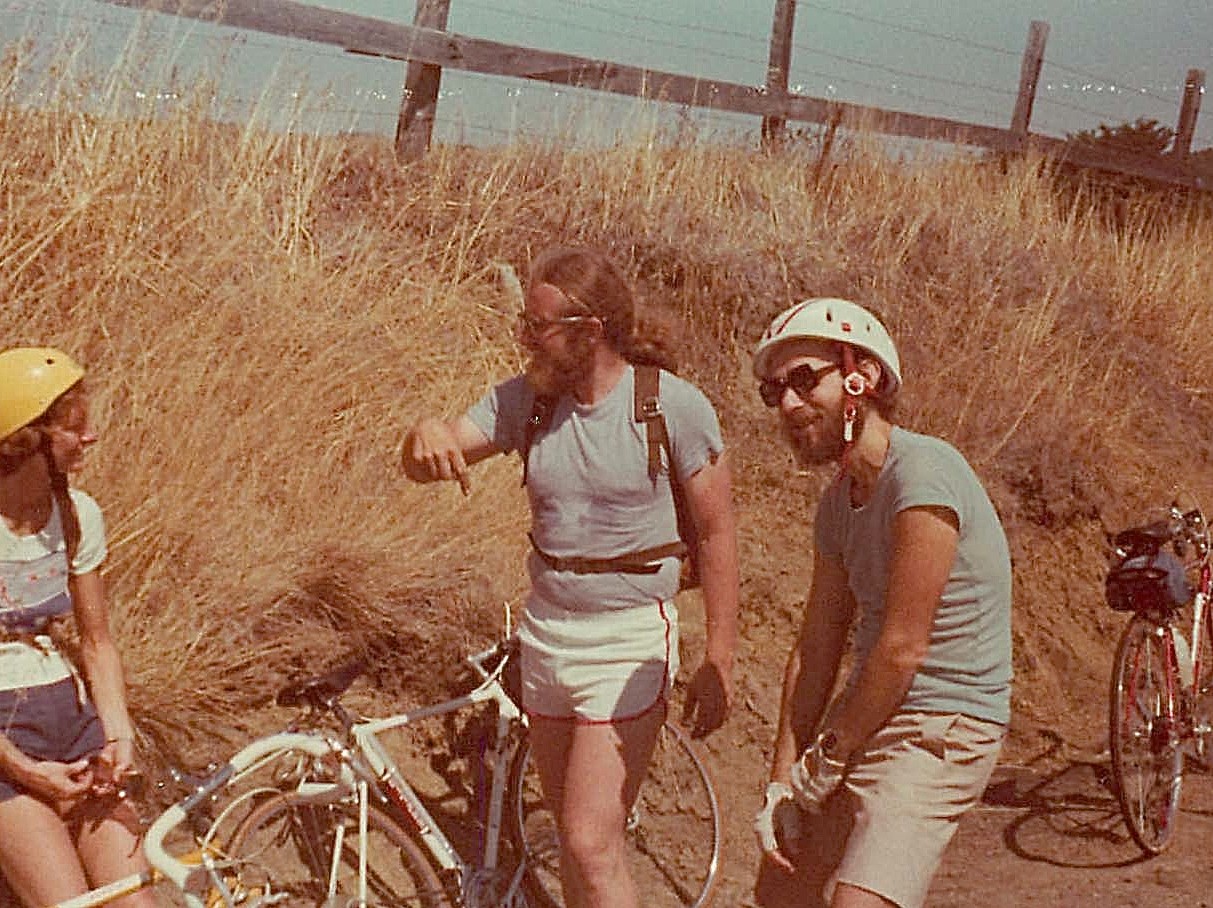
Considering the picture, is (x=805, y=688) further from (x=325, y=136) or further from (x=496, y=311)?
(x=325, y=136)

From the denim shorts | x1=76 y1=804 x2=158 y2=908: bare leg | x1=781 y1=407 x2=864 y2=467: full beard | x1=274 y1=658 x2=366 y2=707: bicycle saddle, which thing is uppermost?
x1=781 y1=407 x2=864 y2=467: full beard

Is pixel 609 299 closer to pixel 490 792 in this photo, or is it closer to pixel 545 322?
pixel 545 322

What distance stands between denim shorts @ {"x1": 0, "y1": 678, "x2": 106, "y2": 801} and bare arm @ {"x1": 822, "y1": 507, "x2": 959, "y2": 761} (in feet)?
5.62

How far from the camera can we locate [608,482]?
373cm

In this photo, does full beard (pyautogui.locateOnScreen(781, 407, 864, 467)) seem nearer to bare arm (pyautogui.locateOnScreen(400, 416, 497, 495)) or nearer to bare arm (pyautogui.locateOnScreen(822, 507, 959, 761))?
bare arm (pyautogui.locateOnScreen(822, 507, 959, 761))

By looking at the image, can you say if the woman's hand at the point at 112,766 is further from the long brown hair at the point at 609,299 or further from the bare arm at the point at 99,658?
the long brown hair at the point at 609,299

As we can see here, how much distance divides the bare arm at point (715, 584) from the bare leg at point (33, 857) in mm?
1411

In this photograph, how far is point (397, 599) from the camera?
5.57 meters

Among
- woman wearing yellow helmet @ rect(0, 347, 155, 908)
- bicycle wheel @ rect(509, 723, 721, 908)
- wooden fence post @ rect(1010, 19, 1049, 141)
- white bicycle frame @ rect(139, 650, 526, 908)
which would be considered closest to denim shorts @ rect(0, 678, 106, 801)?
woman wearing yellow helmet @ rect(0, 347, 155, 908)

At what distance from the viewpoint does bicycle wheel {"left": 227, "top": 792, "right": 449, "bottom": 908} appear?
4.26m

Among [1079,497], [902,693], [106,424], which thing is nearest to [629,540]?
[902,693]

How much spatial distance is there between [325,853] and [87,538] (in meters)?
1.24

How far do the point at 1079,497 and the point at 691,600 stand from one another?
129 inches

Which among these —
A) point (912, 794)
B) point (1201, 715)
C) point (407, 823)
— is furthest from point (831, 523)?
point (1201, 715)
